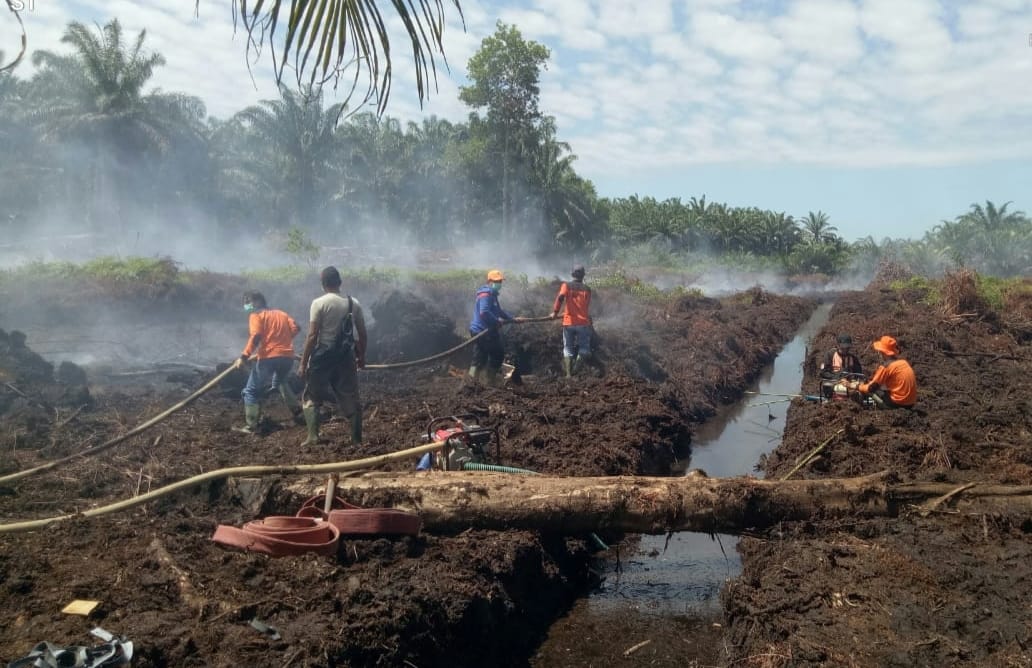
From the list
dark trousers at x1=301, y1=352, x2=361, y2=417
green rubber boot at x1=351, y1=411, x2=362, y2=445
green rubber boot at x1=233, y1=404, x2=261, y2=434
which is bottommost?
green rubber boot at x1=233, y1=404, x2=261, y2=434

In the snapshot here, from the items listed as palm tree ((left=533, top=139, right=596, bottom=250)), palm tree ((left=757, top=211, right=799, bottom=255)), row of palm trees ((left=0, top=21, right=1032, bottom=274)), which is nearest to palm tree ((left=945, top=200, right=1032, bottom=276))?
row of palm trees ((left=0, top=21, right=1032, bottom=274))

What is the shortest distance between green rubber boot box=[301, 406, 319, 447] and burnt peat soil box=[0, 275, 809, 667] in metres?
0.22

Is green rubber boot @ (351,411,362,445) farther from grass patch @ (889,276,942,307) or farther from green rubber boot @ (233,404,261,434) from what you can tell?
grass patch @ (889,276,942,307)

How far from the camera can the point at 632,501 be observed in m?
5.81

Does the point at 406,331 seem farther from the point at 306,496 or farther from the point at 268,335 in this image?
the point at 306,496

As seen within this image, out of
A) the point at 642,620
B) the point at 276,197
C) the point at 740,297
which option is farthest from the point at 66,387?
the point at 276,197

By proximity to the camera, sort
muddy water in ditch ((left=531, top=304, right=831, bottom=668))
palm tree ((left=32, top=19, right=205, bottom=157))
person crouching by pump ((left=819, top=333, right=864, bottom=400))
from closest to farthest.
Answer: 1. muddy water in ditch ((left=531, top=304, right=831, bottom=668))
2. person crouching by pump ((left=819, top=333, right=864, bottom=400))
3. palm tree ((left=32, top=19, right=205, bottom=157))

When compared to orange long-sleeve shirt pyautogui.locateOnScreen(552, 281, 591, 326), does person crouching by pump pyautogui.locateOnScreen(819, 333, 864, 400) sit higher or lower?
lower

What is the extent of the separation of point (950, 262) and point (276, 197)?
4471 cm

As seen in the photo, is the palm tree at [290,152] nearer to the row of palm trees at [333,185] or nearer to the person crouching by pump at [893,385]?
the row of palm trees at [333,185]

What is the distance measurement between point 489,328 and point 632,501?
6487 millimetres

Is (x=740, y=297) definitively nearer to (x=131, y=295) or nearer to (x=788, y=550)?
(x=131, y=295)

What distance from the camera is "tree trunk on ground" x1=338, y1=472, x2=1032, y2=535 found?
5.81 m

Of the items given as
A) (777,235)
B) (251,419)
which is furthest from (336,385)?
(777,235)
